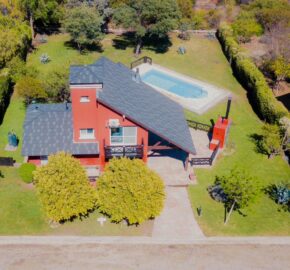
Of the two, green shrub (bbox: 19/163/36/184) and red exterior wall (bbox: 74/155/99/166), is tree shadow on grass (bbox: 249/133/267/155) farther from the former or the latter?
green shrub (bbox: 19/163/36/184)

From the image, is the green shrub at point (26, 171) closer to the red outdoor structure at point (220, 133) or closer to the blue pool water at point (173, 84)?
the red outdoor structure at point (220, 133)

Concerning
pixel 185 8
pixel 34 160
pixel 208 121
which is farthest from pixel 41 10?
pixel 34 160

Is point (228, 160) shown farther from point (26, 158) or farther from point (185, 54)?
point (185, 54)

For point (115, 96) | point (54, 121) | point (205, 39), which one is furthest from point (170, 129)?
point (205, 39)

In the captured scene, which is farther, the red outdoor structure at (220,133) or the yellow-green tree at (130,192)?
the red outdoor structure at (220,133)

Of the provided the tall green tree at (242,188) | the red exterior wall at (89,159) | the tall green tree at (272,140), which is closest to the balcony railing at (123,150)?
the red exterior wall at (89,159)

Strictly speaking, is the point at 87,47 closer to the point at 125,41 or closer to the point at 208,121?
the point at 125,41
